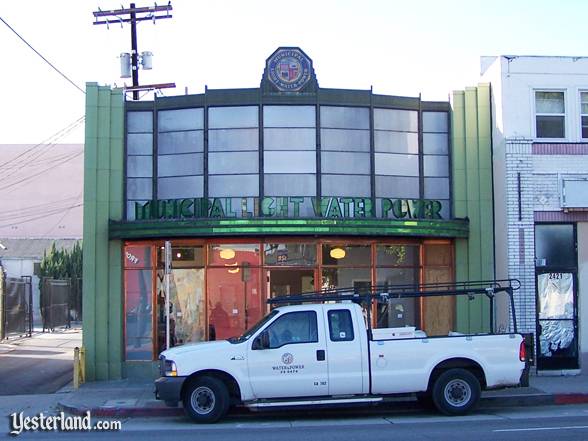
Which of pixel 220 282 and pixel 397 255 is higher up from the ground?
pixel 397 255

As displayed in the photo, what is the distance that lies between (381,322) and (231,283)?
143 inches

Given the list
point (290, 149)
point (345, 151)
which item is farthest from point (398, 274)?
point (290, 149)

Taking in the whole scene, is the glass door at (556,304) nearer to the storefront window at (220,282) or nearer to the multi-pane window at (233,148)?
the storefront window at (220,282)

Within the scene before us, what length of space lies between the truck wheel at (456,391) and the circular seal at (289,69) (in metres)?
8.04

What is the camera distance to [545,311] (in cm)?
1808

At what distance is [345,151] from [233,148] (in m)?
2.60

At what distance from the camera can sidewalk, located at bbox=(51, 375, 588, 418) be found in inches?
565

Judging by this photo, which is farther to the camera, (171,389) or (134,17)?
(134,17)

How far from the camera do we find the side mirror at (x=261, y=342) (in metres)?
13.1

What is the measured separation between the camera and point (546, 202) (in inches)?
712

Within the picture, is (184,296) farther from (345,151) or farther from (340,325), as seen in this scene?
(340,325)

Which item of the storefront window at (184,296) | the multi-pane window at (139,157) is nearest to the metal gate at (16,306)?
the multi-pane window at (139,157)

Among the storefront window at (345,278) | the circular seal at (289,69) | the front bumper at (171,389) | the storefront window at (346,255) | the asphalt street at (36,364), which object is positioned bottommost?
the asphalt street at (36,364)

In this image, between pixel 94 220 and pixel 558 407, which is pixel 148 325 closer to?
pixel 94 220
